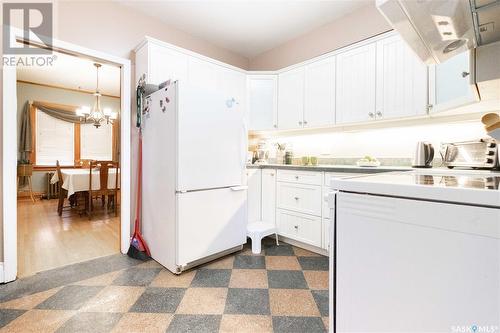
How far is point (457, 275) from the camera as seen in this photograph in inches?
22.2

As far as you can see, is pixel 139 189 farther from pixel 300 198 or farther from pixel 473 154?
pixel 473 154

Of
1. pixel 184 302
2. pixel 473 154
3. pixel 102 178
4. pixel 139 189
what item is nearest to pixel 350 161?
pixel 473 154

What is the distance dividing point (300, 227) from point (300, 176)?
56 cm

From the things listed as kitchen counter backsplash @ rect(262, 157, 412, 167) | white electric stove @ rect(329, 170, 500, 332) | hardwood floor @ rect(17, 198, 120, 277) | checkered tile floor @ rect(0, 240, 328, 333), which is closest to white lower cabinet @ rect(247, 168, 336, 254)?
checkered tile floor @ rect(0, 240, 328, 333)

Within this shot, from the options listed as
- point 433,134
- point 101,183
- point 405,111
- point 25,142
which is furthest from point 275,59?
point 25,142

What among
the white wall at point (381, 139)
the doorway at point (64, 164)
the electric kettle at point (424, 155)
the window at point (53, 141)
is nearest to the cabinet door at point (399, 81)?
the white wall at point (381, 139)

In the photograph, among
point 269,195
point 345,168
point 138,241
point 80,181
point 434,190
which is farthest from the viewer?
point 80,181

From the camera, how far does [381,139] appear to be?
2.56 m

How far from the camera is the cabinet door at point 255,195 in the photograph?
287 centimetres

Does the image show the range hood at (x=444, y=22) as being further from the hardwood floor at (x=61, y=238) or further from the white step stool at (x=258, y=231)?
the hardwood floor at (x=61, y=238)

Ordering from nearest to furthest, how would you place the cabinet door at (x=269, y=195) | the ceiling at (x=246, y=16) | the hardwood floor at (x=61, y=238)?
the hardwood floor at (x=61, y=238) → the ceiling at (x=246, y=16) → the cabinet door at (x=269, y=195)

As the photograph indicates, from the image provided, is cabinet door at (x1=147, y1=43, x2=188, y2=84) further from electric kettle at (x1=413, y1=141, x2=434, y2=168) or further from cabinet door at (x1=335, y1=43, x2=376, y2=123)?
electric kettle at (x1=413, y1=141, x2=434, y2=168)

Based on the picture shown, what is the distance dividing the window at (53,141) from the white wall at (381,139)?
18.7 feet

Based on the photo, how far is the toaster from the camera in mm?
1303
